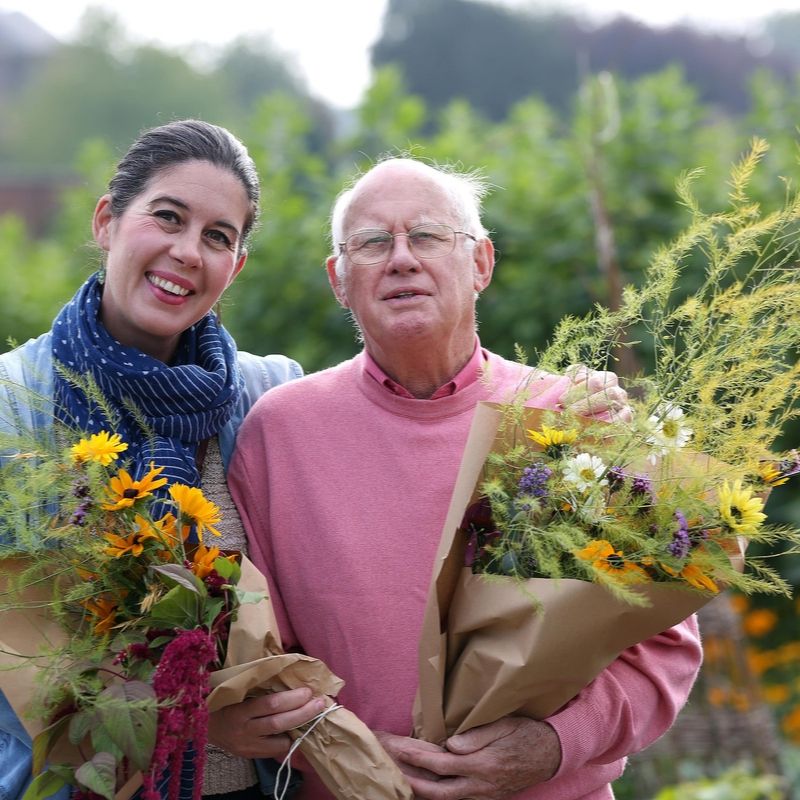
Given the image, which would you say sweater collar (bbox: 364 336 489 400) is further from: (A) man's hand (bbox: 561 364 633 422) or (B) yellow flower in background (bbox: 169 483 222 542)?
(B) yellow flower in background (bbox: 169 483 222 542)

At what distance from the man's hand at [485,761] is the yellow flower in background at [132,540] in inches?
27.3

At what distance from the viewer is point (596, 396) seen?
2.38 metres

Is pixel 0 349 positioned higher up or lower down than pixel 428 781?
higher up

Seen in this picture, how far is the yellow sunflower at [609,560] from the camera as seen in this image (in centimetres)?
216

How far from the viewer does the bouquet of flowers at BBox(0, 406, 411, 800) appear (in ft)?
7.14

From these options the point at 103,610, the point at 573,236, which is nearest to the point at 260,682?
the point at 103,610

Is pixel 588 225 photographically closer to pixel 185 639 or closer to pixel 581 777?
pixel 581 777

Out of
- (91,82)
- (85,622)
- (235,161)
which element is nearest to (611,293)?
(235,161)

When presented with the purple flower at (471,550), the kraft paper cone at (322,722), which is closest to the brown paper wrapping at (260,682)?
the kraft paper cone at (322,722)

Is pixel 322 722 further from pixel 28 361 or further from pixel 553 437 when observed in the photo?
pixel 28 361

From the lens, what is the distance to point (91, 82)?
1599 inches

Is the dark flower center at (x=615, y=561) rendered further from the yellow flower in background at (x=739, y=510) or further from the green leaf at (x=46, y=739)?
the green leaf at (x=46, y=739)

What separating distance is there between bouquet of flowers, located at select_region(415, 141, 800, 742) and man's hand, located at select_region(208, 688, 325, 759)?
0.81ft

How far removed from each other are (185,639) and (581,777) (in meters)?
1.01
